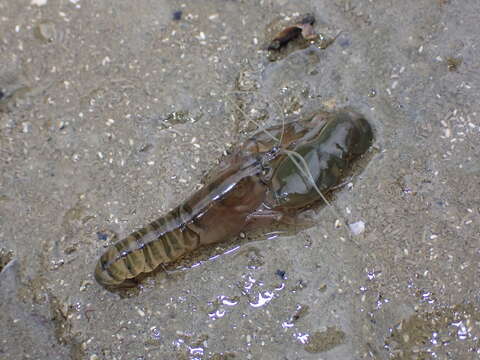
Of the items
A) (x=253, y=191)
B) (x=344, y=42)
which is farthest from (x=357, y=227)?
(x=344, y=42)

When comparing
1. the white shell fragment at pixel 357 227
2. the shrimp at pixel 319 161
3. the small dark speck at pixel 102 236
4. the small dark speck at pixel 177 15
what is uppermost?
the small dark speck at pixel 177 15

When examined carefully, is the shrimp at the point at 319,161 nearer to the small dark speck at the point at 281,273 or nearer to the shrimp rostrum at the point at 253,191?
the shrimp rostrum at the point at 253,191

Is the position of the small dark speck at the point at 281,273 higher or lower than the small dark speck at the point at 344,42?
lower

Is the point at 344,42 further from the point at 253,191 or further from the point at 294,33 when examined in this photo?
the point at 253,191

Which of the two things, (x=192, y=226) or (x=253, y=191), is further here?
(x=253, y=191)

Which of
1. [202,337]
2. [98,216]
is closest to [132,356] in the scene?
[202,337]

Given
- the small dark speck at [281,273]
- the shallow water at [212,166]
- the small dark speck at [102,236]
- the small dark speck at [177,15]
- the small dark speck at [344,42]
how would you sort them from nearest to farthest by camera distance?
the shallow water at [212,166]
the small dark speck at [281,273]
the small dark speck at [102,236]
the small dark speck at [344,42]
the small dark speck at [177,15]

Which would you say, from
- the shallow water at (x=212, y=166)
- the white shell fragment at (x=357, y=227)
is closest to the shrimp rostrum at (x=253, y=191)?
the shallow water at (x=212, y=166)
